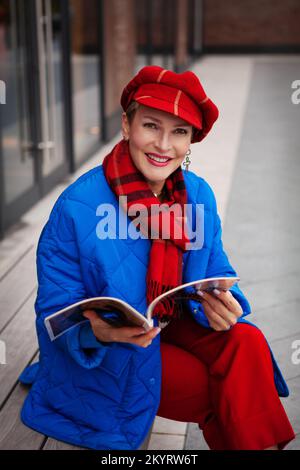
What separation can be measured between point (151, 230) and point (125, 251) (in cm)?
10

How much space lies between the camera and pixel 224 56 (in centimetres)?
2173

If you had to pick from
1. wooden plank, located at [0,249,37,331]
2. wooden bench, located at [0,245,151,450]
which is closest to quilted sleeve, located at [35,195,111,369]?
wooden bench, located at [0,245,151,450]

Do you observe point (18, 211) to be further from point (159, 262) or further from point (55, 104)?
point (159, 262)

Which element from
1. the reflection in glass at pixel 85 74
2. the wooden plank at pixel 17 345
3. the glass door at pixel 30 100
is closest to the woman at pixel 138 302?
the wooden plank at pixel 17 345

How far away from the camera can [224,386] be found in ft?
6.51

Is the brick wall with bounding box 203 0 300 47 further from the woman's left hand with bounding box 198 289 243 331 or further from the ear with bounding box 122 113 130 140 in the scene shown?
the woman's left hand with bounding box 198 289 243 331

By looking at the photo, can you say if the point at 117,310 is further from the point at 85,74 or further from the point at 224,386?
the point at 85,74

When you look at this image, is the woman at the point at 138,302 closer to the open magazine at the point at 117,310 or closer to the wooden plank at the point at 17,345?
the open magazine at the point at 117,310

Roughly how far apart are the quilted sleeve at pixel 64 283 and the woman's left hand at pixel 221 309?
321 mm

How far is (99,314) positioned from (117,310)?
139 mm

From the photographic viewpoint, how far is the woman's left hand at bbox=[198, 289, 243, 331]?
1.97 m

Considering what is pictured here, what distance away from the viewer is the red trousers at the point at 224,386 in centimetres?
194

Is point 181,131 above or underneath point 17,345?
above

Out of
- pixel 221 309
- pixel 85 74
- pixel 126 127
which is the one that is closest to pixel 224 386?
pixel 221 309
